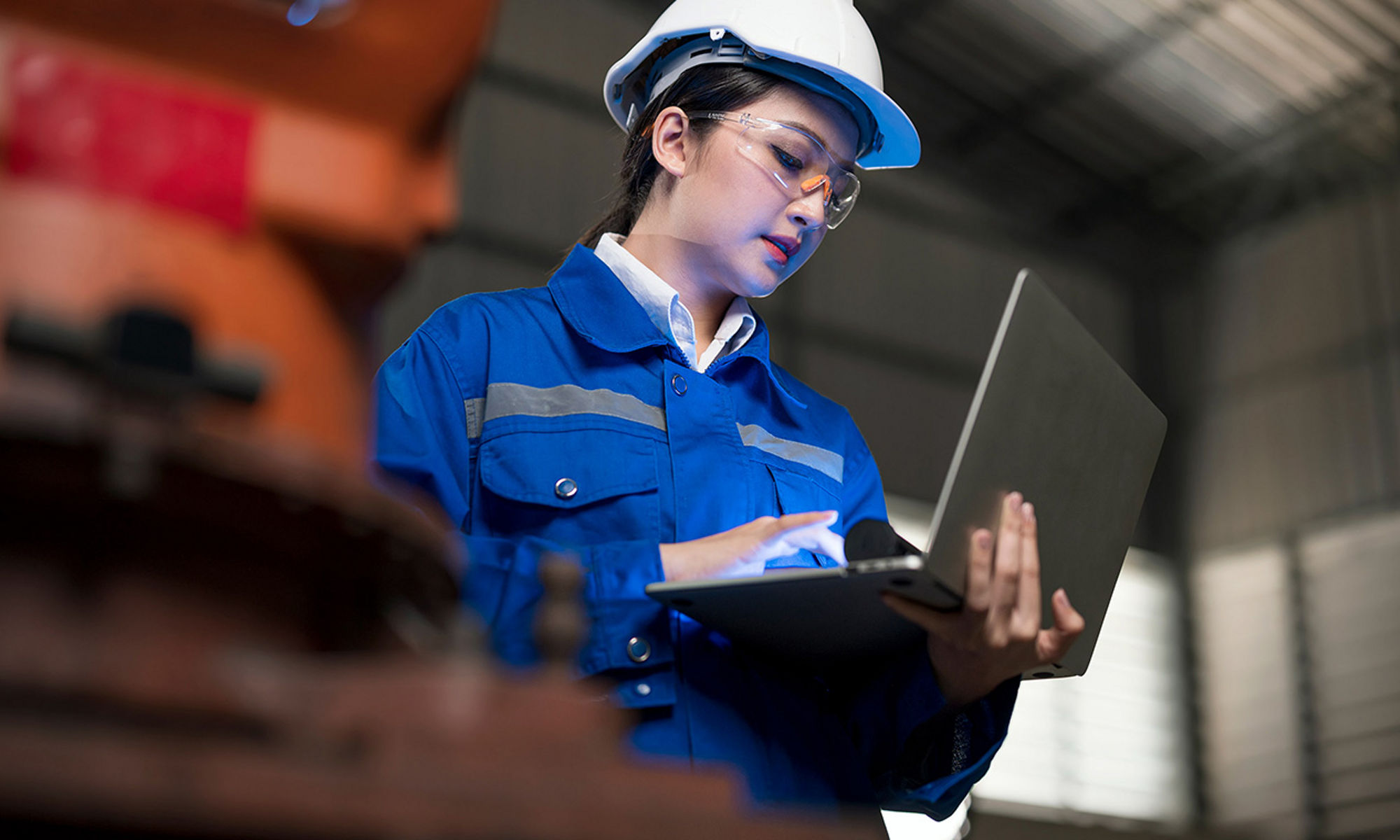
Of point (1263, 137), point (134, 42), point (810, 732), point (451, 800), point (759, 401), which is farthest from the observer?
point (1263, 137)

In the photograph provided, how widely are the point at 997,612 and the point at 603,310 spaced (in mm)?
694

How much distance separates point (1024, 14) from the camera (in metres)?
8.72

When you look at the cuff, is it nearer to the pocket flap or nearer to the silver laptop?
the silver laptop

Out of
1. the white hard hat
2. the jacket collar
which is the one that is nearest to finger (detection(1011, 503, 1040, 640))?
the jacket collar

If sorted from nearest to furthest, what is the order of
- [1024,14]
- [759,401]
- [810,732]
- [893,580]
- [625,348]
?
[893,580] → [810,732] → [625,348] → [759,401] → [1024,14]

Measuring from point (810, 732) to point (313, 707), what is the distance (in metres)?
1.12

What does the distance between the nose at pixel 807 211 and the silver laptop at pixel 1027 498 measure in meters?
0.46

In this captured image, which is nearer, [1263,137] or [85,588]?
[85,588]

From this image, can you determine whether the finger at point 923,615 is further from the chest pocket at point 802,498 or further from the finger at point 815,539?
the chest pocket at point 802,498

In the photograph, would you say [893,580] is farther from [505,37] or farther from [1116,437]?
[505,37]

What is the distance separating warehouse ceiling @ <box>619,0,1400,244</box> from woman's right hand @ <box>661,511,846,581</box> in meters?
7.35

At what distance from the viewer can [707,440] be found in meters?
1.85

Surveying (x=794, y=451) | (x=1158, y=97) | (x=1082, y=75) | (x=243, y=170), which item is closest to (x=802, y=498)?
(x=794, y=451)

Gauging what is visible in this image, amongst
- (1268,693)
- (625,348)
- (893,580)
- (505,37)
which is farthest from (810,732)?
(1268,693)
